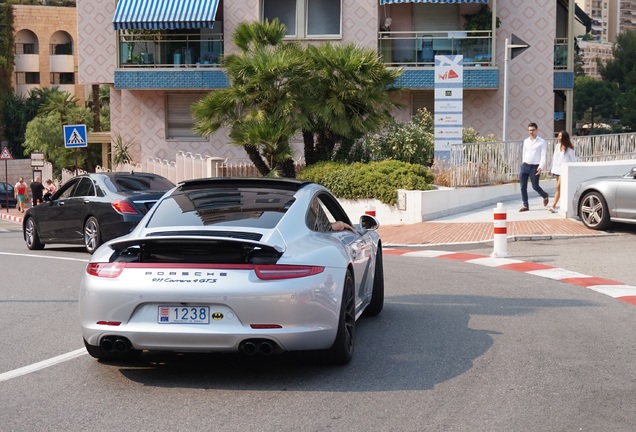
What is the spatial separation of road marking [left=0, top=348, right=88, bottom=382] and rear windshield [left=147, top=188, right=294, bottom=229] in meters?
1.37

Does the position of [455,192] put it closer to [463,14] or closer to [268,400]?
[463,14]

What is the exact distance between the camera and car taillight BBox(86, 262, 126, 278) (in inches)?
287

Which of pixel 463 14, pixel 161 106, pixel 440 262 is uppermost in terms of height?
pixel 463 14

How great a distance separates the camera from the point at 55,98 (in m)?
83.0

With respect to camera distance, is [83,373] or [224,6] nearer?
[83,373]

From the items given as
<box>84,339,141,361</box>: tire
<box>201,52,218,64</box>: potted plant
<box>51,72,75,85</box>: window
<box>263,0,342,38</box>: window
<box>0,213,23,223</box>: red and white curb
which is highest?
<box>51,72,75,85</box>: window

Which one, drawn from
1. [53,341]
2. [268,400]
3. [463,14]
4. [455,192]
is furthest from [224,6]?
[268,400]

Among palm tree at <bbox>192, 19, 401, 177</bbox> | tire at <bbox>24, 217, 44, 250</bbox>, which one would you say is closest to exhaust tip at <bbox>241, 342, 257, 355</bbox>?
tire at <bbox>24, 217, 44, 250</bbox>

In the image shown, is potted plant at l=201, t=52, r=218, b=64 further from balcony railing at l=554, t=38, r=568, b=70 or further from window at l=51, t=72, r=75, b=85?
window at l=51, t=72, r=75, b=85

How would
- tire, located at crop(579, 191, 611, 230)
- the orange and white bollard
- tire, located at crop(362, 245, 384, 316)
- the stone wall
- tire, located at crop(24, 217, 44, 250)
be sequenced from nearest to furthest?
tire, located at crop(362, 245, 384, 316), the orange and white bollard, tire, located at crop(579, 191, 611, 230), tire, located at crop(24, 217, 44, 250), the stone wall

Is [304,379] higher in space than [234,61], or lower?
lower

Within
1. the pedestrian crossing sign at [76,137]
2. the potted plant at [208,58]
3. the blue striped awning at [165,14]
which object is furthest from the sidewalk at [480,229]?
the potted plant at [208,58]

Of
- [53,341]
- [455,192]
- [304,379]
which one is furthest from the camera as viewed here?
[455,192]

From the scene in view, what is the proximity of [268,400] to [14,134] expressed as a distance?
3216 inches
